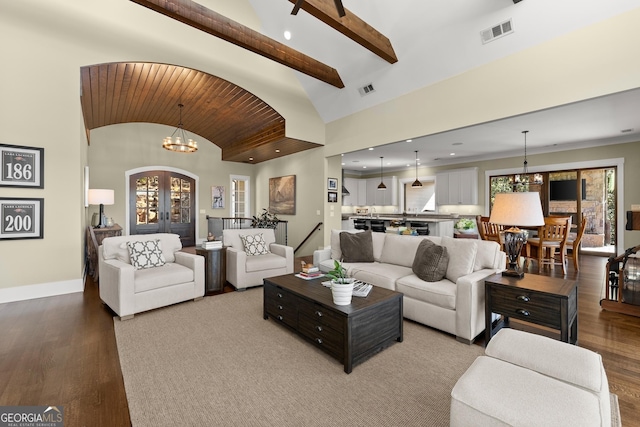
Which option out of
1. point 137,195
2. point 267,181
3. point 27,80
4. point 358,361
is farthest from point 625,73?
point 137,195

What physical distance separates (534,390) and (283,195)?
7.28 m

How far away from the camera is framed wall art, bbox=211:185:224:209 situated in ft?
29.6

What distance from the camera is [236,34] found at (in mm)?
4102

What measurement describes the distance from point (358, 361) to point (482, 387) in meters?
1.13

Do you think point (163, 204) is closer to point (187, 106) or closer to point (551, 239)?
point (187, 106)

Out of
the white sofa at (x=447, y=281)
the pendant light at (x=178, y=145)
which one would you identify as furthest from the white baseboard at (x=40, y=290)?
the white sofa at (x=447, y=281)

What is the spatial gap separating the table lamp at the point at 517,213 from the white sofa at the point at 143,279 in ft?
11.3

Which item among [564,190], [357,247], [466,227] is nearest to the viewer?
[357,247]

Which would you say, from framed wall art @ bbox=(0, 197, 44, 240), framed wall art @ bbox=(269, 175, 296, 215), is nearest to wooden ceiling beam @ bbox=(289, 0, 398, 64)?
framed wall art @ bbox=(269, 175, 296, 215)

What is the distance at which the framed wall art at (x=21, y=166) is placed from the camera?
364 centimetres

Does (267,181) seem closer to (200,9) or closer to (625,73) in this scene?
(200,9)

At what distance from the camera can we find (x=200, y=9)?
12.2 ft

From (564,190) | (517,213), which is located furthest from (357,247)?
(564,190)

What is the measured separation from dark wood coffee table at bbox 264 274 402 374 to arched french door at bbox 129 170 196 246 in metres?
6.50
